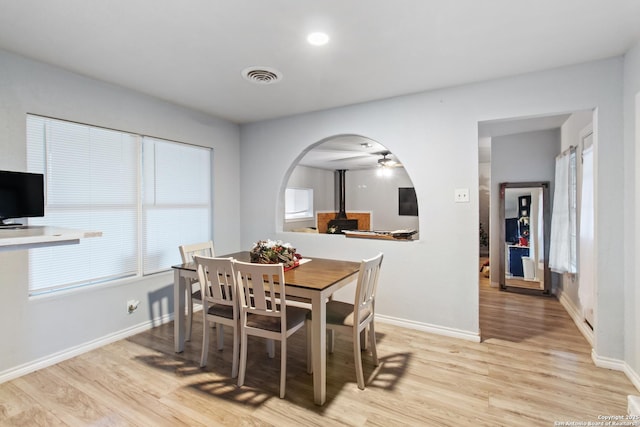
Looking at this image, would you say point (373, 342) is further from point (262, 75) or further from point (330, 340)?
point (262, 75)

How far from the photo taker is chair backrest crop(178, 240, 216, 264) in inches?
119

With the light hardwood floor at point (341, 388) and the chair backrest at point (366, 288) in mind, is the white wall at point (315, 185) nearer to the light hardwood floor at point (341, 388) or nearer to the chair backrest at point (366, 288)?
the light hardwood floor at point (341, 388)

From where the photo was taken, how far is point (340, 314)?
2.32m

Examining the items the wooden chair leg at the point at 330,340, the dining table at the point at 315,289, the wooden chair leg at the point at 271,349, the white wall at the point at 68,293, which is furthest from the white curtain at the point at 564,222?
the white wall at the point at 68,293

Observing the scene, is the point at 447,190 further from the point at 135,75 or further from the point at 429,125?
the point at 135,75

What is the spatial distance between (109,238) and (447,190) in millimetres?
3190

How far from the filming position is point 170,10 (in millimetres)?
1826

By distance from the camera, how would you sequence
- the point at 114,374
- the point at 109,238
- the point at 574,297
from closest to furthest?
the point at 114,374 → the point at 109,238 → the point at 574,297

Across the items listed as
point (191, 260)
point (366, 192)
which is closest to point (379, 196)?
point (366, 192)

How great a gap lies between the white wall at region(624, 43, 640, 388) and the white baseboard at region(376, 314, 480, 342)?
103cm

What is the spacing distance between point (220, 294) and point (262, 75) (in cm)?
182

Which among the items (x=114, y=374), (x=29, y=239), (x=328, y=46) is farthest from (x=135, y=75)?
(x=114, y=374)

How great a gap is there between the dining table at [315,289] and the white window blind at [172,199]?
0.85m

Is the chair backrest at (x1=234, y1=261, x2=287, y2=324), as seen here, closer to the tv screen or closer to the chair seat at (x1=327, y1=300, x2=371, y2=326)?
the chair seat at (x1=327, y1=300, x2=371, y2=326)
